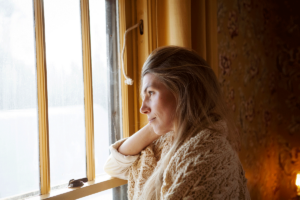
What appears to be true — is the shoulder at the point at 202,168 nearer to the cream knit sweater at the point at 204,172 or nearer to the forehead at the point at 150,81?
the cream knit sweater at the point at 204,172

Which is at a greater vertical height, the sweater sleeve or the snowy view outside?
the snowy view outside

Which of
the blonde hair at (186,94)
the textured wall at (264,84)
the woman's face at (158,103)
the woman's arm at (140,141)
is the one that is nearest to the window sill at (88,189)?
the woman's arm at (140,141)

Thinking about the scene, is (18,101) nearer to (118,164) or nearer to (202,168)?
(118,164)

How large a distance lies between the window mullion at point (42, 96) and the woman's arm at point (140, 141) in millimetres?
339

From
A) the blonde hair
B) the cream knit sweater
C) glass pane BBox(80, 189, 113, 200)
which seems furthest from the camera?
glass pane BBox(80, 189, 113, 200)

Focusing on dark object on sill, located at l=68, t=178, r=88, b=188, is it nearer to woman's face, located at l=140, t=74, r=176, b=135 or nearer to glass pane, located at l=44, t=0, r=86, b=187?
glass pane, located at l=44, t=0, r=86, b=187

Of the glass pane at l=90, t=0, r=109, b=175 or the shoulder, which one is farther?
the glass pane at l=90, t=0, r=109, b=175

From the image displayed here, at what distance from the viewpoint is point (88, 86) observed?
3.76ft

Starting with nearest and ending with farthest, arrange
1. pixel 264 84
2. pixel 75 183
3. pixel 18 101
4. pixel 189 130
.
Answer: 1. pixel 189 130
2. pixel 18 101
3. pixel 75 183
4. pixel 264 84

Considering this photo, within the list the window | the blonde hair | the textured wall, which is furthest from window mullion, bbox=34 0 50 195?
the textured wall

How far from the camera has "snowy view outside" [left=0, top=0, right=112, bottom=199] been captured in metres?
0.94

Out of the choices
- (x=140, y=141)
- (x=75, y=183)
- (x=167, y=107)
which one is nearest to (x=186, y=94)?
(x=167, y=107)

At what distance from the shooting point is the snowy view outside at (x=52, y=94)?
0.94 m

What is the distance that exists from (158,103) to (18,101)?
56 centimetres
